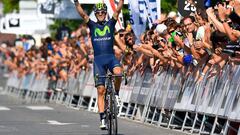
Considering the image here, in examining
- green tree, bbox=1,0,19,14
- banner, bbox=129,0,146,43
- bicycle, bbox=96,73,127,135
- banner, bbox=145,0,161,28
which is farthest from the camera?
green tree, bbox=1,0,19,14

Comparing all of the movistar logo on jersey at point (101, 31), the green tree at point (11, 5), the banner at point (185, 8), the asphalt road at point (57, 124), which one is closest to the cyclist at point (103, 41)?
the movistar logo on jersey at point (101, 31)

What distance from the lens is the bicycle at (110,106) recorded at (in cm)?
1636

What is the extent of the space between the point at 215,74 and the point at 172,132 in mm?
1662

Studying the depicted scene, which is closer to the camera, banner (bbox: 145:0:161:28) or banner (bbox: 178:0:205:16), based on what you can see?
banner (bbox: 178:0:205:16)

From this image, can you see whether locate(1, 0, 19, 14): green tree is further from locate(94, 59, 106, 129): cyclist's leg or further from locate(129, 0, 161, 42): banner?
locate(94, 59, 106, 129): cyclist's leg

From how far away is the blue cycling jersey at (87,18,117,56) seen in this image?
17.3 m

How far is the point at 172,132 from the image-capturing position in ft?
60.5

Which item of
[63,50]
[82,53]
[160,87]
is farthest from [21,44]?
[160,87]

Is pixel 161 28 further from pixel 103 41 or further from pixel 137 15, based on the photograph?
pixel 103 41

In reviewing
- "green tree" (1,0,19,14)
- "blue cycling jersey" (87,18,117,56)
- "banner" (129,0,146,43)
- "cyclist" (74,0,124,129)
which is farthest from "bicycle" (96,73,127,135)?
"green tree" (1,0,19,14)

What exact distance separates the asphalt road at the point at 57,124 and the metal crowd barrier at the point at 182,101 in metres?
0.43

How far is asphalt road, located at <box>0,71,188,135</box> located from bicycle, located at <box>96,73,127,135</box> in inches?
52.0

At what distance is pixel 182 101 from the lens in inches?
755

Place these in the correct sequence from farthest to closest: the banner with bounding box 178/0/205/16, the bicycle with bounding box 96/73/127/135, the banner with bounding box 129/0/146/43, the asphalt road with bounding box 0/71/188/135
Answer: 1. the banner with bounding box 129/0/146/43
2. the banner with bounding box 178/0/205/16
3. the asphalt road with bounding box 0/71/188/135
4. the bicycle with bounding box 96/73/127/135
